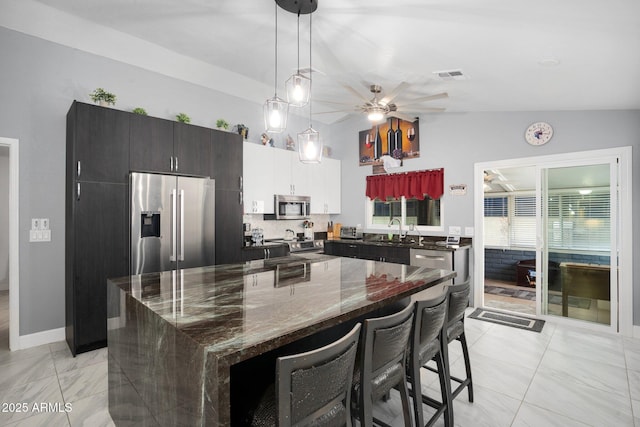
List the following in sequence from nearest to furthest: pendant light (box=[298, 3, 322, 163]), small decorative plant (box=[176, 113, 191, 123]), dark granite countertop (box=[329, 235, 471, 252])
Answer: pendant light (box=[298, 3, 322, 163])
small decorative plant (box=[176, 113, 191, 123])
dark granite countertop (box=[329, 235, 471, 252])

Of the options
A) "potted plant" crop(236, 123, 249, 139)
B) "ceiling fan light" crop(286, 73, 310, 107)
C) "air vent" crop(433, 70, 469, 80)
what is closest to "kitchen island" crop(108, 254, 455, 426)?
"ceiling fan light" crop(286, 73, 310, 107)

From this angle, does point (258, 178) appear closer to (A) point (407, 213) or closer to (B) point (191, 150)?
(B) point (191, 150)

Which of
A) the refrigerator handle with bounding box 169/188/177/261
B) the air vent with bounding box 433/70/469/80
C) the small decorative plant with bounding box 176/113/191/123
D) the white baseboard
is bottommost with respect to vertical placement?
the white baseboard

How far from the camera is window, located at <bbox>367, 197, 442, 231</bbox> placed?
534cm

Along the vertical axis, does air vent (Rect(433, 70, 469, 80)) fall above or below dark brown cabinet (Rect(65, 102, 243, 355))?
above

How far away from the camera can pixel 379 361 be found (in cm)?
151

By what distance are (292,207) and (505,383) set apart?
3.72 meters

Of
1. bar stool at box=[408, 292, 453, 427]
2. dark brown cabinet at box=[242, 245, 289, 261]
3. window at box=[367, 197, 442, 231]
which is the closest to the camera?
bar stool at box=[408, 292, 453, 427]

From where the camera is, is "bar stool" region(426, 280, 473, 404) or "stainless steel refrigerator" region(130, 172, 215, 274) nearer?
"bar stool" region(426, 280, 473, 404)

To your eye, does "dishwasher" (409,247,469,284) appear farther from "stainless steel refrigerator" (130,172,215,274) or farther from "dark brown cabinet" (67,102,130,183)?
"dark brown cabinet" (67,102,130,183)

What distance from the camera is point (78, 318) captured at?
3.15 metres

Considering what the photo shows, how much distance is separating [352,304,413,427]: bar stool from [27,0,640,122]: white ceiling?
2.15m

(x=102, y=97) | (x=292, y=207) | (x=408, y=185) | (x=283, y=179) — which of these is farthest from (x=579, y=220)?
(x=102, y=97)

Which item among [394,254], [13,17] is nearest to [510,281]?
[394,254]
